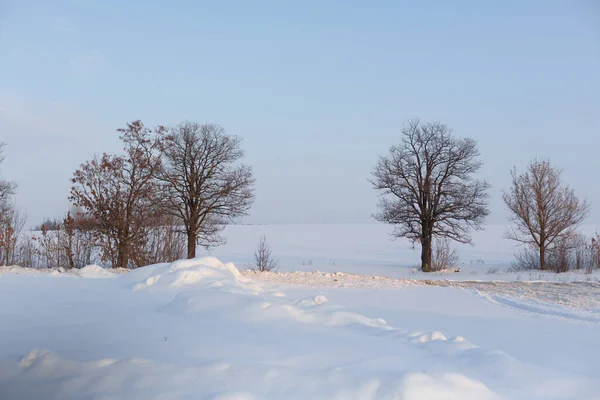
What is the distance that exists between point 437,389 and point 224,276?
24.9ft

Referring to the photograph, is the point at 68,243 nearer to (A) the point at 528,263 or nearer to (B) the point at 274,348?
(B) the point at 274,348

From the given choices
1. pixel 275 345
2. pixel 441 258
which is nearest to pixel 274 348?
pixel 275 345

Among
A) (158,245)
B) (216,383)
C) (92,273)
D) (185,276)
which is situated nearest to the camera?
(216,383)

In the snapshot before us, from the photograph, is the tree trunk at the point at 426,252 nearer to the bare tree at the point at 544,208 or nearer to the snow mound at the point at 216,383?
the bare tree at the point at 544,208

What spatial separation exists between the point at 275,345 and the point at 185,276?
5.41m

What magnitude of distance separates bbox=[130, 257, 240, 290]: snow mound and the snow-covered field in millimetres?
51

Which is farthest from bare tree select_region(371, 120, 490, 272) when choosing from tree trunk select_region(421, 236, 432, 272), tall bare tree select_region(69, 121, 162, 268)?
tall bare tree select_region(69, 121, 162, 268)

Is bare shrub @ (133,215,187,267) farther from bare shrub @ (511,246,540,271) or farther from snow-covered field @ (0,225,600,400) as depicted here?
bare shrub @ (511,246,540,271)

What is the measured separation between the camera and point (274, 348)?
5320mm

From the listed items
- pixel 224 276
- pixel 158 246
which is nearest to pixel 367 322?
pixel 224 276

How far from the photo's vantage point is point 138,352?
504 cm

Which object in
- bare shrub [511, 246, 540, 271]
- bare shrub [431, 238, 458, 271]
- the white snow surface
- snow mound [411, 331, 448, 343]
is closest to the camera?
the white snow surface

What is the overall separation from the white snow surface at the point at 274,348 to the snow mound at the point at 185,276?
231 millimetres

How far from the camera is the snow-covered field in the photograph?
4148 mm
